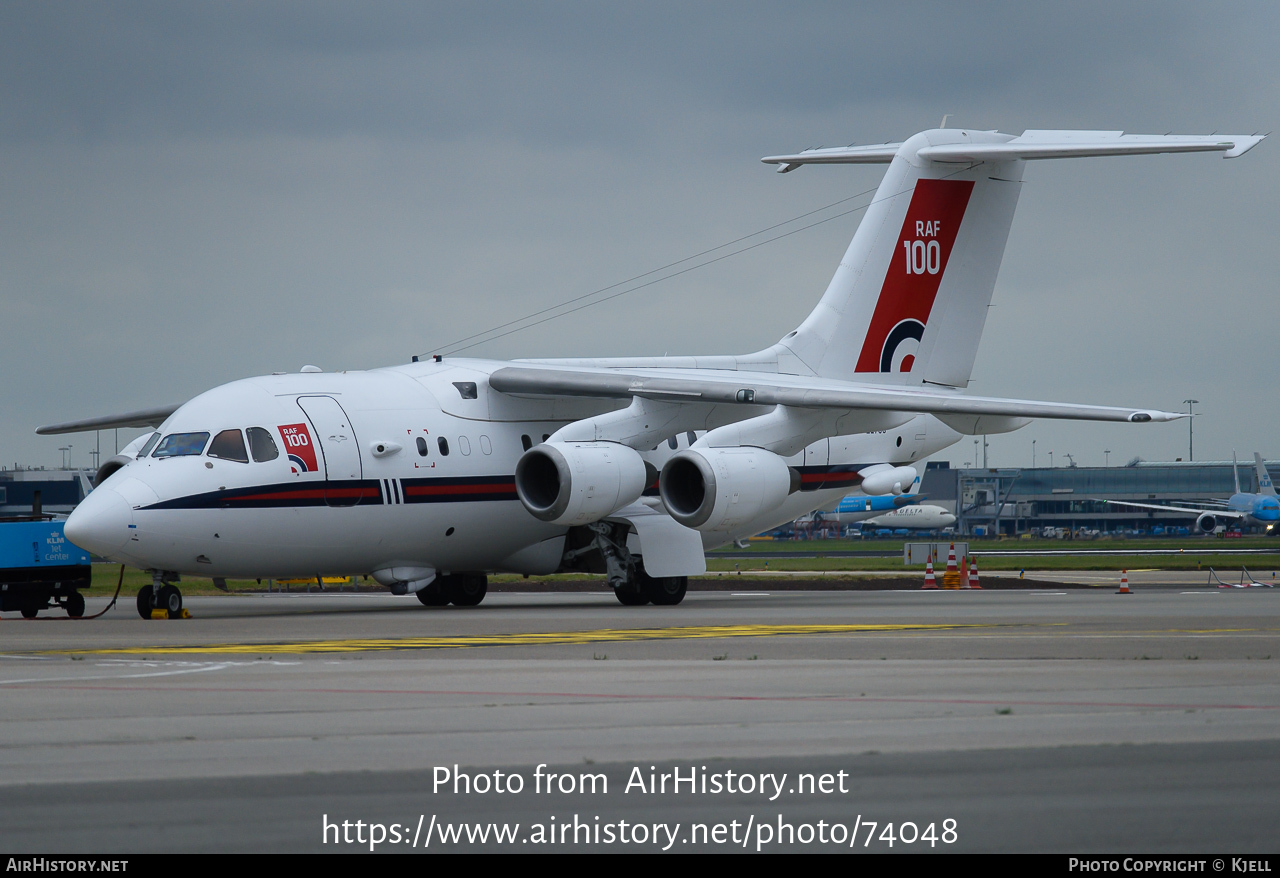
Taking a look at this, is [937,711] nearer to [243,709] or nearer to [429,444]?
[243,709]

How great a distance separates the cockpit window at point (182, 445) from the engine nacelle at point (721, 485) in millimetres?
6907

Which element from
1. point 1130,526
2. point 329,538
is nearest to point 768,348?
point 329,538

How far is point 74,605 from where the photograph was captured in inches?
1028

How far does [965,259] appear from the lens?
99.7 ft

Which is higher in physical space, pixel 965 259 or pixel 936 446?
pixel 965 259

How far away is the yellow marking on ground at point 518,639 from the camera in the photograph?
1588 centimetres

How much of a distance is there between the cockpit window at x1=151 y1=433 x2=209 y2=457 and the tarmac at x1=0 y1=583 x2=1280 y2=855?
18.0 feet

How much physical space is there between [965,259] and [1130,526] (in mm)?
113020

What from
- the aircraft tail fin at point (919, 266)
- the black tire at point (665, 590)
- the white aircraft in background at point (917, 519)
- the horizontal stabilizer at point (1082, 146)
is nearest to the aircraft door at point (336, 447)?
the black tire at point (665, 590)

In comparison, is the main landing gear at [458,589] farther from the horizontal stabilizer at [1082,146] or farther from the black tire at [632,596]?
the horizontal stabilizer at [1082,146]

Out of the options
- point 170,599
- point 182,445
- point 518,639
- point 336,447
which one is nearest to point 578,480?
point 336,447

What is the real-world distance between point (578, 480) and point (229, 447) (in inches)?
203

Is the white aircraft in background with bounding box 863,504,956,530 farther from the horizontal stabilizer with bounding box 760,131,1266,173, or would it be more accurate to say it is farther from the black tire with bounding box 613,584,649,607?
the black tire with bounding box 613,584,649,607

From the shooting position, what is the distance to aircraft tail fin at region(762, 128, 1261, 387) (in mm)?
29375
